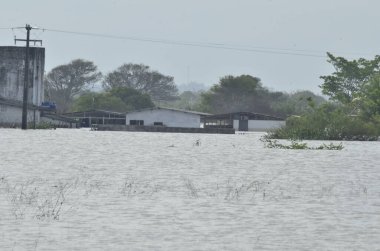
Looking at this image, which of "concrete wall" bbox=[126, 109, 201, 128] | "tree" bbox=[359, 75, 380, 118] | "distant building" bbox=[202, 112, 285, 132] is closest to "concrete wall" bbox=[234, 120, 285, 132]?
"distant building" bbox=[202, 112, 285, 132]

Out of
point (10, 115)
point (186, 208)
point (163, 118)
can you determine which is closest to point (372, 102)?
point (10, 115)

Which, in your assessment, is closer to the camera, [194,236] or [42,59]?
[194,236]

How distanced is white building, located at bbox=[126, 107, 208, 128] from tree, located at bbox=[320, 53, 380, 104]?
22.6 m

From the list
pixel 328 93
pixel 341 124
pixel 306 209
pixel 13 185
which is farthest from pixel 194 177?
pixel 328 93

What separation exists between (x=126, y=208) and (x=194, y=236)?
5.18 m

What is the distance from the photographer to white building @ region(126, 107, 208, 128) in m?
150

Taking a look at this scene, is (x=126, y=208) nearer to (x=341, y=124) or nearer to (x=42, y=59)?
(x=341, y=124)

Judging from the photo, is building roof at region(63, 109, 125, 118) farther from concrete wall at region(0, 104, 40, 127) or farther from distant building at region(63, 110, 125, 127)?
concrete wall at region(0, 104, 40, 127)

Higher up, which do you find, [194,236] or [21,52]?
[21,52]

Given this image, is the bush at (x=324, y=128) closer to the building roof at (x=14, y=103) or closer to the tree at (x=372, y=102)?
the tree at (x=372, y=102)

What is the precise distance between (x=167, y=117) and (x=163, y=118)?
616 mm

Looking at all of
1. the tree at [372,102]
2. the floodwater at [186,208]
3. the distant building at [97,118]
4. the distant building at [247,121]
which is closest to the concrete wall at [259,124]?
the distant building at [247,121]

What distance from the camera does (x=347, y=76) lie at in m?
162

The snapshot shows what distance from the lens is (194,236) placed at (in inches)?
808
